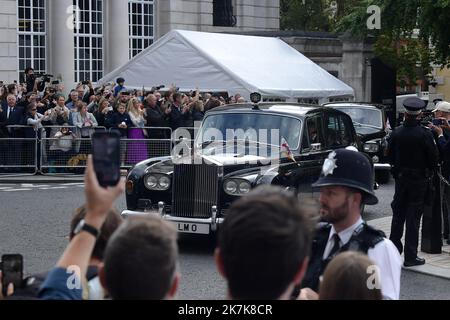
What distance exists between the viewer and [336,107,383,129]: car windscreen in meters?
20.9

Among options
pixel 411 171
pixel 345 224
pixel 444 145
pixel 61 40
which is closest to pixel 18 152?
pixel 444 145

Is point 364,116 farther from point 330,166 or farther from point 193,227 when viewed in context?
point 330,166

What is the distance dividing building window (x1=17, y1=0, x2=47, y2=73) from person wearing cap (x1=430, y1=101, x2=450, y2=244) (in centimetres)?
2421

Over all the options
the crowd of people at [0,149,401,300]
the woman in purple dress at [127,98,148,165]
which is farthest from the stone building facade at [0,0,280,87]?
the crowd of people at [0,149,401,300]

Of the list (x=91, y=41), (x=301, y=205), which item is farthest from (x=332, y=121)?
(x=91, y=41)

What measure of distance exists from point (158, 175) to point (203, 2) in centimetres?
2929

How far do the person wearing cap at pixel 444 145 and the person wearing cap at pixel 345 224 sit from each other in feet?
23.1

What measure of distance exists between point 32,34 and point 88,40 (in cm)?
274

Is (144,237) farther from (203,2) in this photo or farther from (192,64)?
(203,2)

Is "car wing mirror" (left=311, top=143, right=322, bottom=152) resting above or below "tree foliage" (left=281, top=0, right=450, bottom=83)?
below

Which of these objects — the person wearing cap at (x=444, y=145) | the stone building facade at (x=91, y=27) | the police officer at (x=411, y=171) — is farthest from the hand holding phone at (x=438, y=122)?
the stone building facade at (x=91, y=27)

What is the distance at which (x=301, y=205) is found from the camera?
3.04m

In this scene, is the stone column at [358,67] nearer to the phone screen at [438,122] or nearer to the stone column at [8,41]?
the stone column at [8,41]

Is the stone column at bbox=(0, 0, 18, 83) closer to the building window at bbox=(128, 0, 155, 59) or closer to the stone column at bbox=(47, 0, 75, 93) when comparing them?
the stone column at bbox=(47, 0, 75, 93)
